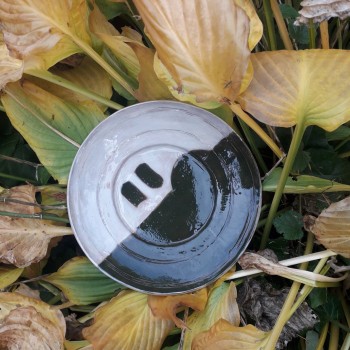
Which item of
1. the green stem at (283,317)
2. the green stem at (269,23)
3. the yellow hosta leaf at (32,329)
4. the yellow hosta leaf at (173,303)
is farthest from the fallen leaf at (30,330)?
the green stem at (269,23)

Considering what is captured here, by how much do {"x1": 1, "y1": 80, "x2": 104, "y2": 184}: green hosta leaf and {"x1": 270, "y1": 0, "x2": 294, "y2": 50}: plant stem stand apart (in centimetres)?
23

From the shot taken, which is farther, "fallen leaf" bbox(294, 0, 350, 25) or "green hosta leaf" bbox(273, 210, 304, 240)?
"green hosta leaf" bbox(273, 210, 304, 240)

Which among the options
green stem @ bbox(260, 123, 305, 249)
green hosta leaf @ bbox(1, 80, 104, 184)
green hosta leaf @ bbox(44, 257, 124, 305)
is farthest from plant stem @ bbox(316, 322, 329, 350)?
green hosta leaf @ bbox(1, 80, 104, 184)

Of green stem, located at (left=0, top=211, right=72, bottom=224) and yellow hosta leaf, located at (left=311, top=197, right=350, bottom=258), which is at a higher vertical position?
green stem, located at (left=0, top=211, right=72, bottom=224)

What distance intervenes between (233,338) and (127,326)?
0.13 meters

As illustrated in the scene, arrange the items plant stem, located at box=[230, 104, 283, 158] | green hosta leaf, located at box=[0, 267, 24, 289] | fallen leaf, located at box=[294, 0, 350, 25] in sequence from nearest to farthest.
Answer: fallen leaf, located at box=[294, 0, 350, 25], plant stem, located at box=[230, 104, 283, 158], green hosta leaf, located at box=[0, 267, 24, 289]

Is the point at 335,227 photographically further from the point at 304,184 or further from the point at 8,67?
the point at 8,67

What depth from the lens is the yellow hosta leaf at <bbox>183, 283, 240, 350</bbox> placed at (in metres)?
0.58

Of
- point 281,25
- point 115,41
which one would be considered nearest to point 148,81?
point 115,41

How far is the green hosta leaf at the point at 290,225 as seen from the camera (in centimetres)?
59

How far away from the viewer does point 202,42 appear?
0.48 metres

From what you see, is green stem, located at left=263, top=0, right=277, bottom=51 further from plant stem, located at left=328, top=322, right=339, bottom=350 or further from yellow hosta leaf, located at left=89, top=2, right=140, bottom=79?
plant stem, located at left=328, top=322, right=339, bottom=350

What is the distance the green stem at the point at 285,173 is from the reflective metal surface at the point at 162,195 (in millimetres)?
23

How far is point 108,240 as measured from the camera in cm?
62
